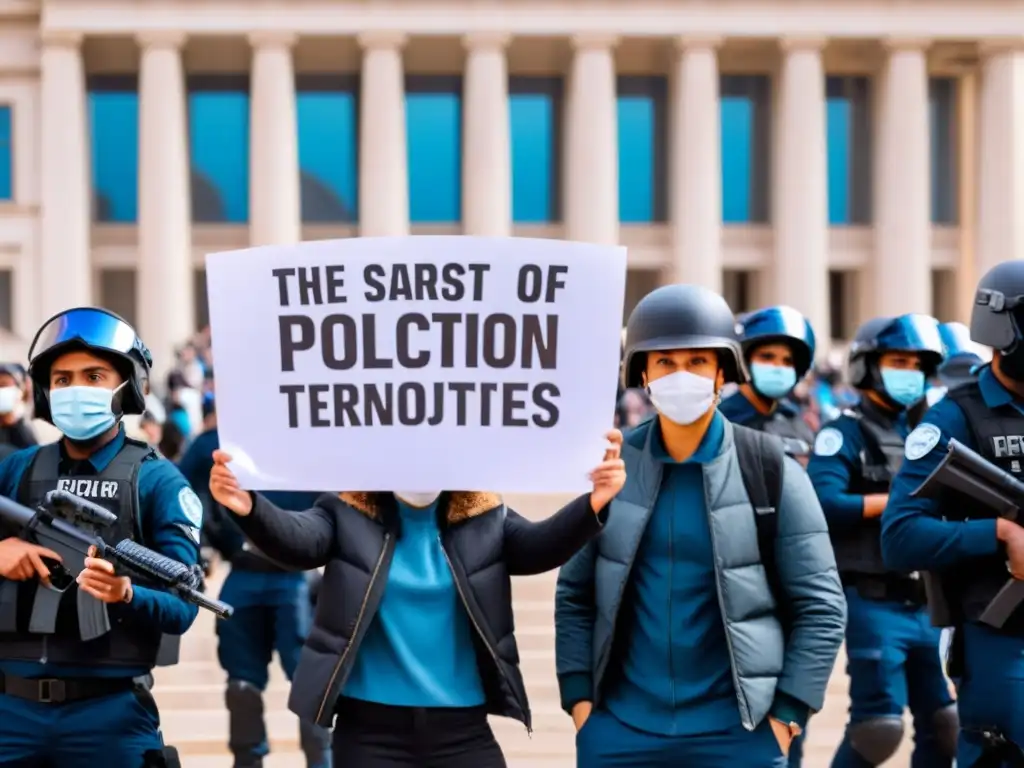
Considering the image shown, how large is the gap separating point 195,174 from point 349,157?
15.3 ft

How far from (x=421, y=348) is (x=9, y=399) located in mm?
6272

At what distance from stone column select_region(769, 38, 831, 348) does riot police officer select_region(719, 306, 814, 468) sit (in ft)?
131

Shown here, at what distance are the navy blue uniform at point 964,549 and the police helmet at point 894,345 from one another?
7.29ft

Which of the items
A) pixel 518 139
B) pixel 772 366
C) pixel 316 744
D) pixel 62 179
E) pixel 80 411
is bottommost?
pixel 316 744

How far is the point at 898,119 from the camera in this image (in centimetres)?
4850

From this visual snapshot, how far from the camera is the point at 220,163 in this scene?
49.6m

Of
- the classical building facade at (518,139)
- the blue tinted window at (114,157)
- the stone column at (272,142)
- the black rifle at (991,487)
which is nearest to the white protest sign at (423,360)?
the black rifle at (991,487)

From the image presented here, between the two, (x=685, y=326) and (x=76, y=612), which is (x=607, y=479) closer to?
(x=685, y=326)

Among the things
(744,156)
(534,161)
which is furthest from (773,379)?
(744,156)

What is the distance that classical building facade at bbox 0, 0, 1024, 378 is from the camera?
47.4 metres

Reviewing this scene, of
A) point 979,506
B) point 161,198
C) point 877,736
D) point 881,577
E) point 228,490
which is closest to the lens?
point 228,490

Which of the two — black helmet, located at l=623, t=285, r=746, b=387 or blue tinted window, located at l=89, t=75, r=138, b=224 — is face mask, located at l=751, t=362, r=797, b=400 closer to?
black helmet, located at l=623, t=285, r=746, b=387

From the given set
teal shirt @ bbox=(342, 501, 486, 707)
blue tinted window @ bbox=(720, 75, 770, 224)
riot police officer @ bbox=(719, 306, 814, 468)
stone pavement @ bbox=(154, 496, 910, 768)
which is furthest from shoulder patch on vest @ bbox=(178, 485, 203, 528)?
blue tinted window @ bbox=(720, 75, 770, 224)

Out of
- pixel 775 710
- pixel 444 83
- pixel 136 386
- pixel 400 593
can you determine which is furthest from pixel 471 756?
pixel 444 83
